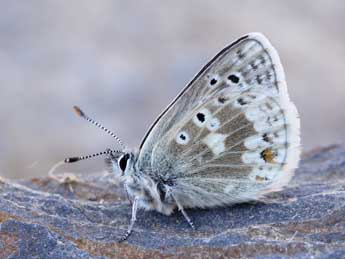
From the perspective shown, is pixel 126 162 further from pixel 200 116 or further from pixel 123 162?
pixel 200 116

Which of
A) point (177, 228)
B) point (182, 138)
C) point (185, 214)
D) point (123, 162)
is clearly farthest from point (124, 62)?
point (177, 228)

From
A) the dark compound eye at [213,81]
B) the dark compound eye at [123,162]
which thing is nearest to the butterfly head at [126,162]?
the dark compound eye at [123,162]

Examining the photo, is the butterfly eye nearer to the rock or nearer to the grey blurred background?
the rock

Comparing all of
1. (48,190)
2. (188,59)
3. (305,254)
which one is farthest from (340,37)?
(305,254)

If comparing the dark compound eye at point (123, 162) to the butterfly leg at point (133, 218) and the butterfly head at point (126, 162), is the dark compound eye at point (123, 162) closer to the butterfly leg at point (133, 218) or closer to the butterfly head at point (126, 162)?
the butterfly head at point (126, 162)

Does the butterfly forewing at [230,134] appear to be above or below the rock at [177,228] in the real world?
above

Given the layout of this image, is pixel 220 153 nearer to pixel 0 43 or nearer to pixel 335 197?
pixel 335 197
